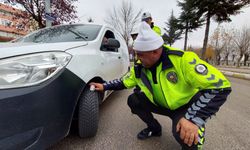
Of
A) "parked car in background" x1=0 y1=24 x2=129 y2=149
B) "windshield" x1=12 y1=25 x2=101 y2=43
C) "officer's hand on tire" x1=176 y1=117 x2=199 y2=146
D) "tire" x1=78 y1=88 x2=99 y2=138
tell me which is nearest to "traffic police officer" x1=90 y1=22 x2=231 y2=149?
"officer's hand on tire" x1=176 y1=117 x2=199 y2=146

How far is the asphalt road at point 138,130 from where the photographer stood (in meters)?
1.52

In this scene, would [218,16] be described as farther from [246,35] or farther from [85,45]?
[246,35]

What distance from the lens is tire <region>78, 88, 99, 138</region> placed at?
1.34 metres

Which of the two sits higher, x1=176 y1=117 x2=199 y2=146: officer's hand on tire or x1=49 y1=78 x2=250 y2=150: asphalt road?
x1=176 y1=117 x2=199 y2=146: officer's hand on tire

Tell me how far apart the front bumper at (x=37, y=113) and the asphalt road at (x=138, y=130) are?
0.52 metres

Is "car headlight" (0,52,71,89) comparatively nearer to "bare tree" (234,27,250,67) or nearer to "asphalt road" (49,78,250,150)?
"asphalt road" (49,78,250,150)

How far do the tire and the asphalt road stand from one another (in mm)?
214

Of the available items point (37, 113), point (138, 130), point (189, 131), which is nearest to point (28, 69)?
point (37, 113)

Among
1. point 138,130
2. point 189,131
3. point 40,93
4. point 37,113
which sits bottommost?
point 138,130

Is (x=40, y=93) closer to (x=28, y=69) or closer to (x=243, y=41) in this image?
(x=28, y=69)

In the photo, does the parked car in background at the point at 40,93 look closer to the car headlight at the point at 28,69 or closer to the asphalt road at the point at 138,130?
the car headlight at the point at 28,69

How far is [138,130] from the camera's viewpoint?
187 cm

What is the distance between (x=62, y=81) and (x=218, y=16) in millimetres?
16350

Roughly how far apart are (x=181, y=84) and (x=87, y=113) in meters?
A: 0.86
